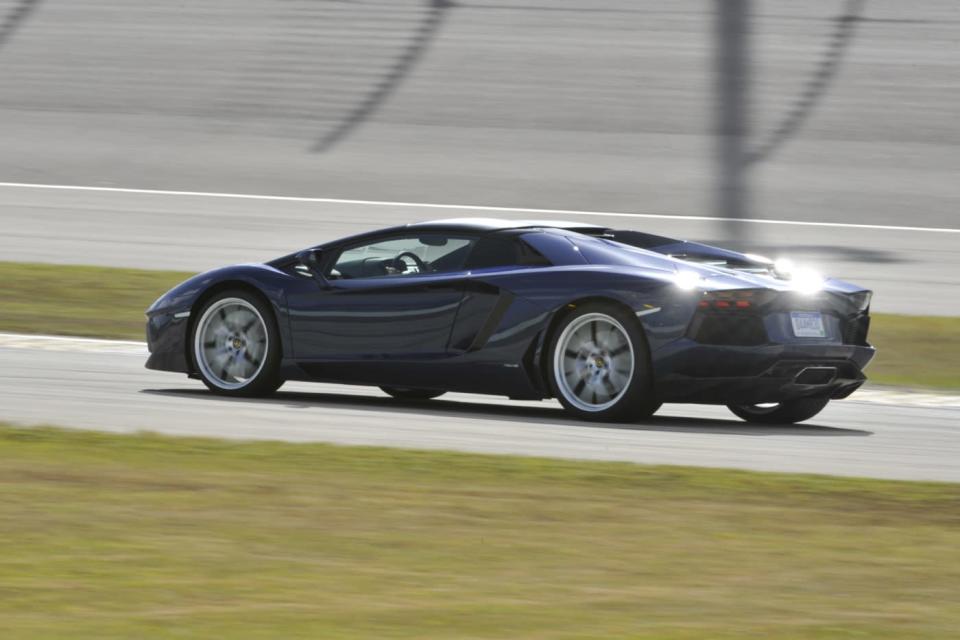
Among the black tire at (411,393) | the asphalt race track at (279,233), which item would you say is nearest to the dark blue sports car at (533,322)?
the black tire at (411,393)

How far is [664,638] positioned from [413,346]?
5.56 meters

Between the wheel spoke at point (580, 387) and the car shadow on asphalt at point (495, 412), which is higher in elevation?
the wheel spoke at point (580, 387)

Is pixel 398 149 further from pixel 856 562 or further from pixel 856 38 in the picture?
pixel 856 562

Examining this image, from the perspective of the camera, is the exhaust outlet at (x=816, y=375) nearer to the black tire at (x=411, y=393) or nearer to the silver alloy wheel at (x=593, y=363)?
the silver alloy wheel at (x=593, y=363)

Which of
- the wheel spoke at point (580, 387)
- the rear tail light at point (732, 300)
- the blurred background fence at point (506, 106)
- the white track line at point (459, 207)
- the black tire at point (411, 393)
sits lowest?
the black tire at point (411, 393)

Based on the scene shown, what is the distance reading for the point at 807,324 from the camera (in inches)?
368

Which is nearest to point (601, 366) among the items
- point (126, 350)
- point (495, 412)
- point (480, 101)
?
point (495, 412)

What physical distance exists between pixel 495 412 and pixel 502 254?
0.98m

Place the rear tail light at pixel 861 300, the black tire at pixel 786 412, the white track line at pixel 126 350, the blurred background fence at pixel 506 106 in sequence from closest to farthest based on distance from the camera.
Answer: the rear tail light at pixel 861 300
the black tire at pixel 786 412
the white track line at pixel 126 350
the blurred background fence at pixel 506 106

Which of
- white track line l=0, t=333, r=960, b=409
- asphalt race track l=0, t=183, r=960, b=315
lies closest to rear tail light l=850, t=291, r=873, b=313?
white track line l=0, t=333, r=960, b=409

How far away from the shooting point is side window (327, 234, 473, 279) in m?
9.95

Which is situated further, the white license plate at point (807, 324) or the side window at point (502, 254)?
the side window at point (502, 254)

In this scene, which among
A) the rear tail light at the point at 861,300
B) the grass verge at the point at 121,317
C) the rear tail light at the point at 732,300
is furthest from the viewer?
the grass verge at the point at 121,317

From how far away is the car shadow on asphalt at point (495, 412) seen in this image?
9508 mm
